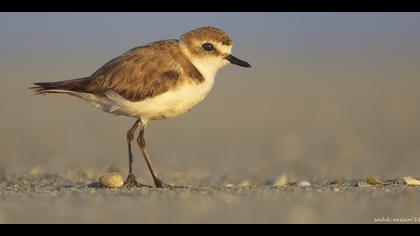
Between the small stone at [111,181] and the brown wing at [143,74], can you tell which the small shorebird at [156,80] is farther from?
the small stone at [111,181]

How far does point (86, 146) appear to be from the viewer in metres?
13.3

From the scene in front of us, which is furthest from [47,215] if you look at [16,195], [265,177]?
[265,177]

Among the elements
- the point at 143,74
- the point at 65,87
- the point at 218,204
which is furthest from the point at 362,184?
the point at 65,87

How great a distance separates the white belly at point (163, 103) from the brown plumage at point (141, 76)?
5 centimetres

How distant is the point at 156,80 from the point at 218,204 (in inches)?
72.3

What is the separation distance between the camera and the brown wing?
24.0 feet

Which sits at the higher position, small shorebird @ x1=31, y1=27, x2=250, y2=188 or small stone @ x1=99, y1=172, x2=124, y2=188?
small shorebird @ x1=31, y1=27, x2=250, y2=188

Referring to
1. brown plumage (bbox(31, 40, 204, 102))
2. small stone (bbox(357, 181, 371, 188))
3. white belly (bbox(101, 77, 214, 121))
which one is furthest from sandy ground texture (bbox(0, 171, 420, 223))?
brown plumage (bbox(31, 40, 204, 102))

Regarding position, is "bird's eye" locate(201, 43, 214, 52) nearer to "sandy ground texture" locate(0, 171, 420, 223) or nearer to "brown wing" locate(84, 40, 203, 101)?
"brown wing" locate(84, 40, 203, 101)

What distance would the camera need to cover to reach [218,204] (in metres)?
5.86

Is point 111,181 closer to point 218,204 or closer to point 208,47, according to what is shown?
point 208,47

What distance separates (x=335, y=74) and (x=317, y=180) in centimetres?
1700

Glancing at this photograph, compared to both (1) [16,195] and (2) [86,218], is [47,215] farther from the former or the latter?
(1) [16,195]

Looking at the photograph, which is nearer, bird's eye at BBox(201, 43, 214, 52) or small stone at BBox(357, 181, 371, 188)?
small stone at BBox(357, 181, 371, 188)
